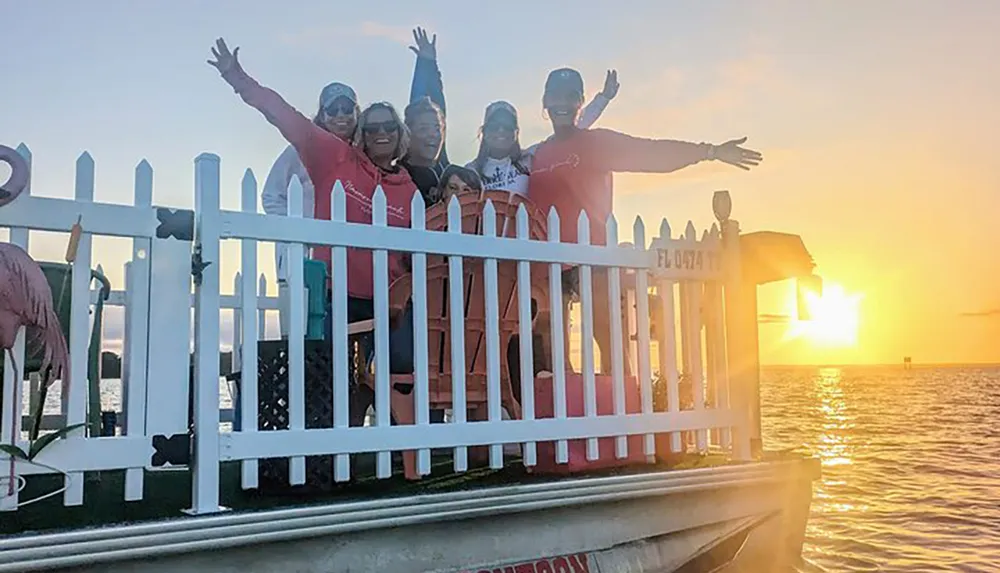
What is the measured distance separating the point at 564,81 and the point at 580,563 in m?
2.73

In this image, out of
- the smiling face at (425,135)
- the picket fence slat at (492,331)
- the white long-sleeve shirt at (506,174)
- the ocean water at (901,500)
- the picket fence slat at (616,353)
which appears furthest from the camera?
the ocean water at (901,500)

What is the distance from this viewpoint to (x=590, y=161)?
15.5ft

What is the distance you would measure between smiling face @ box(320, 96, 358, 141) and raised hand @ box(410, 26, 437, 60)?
179 cm

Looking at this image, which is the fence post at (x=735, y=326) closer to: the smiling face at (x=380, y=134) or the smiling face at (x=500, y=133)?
the smiling face at (x=500, y=133)

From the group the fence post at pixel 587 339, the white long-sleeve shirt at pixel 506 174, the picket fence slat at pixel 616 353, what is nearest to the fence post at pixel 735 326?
the picket fence slat at pixel 616 353

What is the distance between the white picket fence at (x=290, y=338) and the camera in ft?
9.11

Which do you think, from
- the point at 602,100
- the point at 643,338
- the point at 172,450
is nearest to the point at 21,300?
the point at 172,450

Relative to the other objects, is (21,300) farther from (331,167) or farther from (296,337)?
(331,167)

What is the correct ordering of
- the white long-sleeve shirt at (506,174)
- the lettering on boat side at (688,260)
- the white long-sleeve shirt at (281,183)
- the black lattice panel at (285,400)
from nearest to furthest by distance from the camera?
the black lattice panel at (285,400) < the lettering on boat side at (688,260) < the white long-sleeve shirt at (506,174) < the white long-sleeve shirt at (281,183)

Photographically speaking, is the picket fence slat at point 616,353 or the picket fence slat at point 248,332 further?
the picket fence slat at point 616,353

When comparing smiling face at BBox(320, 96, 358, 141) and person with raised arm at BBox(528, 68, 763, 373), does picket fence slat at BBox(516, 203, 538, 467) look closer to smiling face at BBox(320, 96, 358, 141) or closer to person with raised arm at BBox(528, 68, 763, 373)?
person with raised arm at BBox(528, 68, 763, 373)

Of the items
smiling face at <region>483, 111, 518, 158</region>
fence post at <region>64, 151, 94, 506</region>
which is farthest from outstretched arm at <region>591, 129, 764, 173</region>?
fence post at <region>64, 151, 94, 506</region>

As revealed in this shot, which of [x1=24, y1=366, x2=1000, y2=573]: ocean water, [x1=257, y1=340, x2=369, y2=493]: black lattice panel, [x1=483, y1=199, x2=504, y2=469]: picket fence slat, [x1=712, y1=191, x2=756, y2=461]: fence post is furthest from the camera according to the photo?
[x1=24, y1=366, x2=1000, y2=573]: ocean water

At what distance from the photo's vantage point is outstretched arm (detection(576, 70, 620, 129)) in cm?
667
